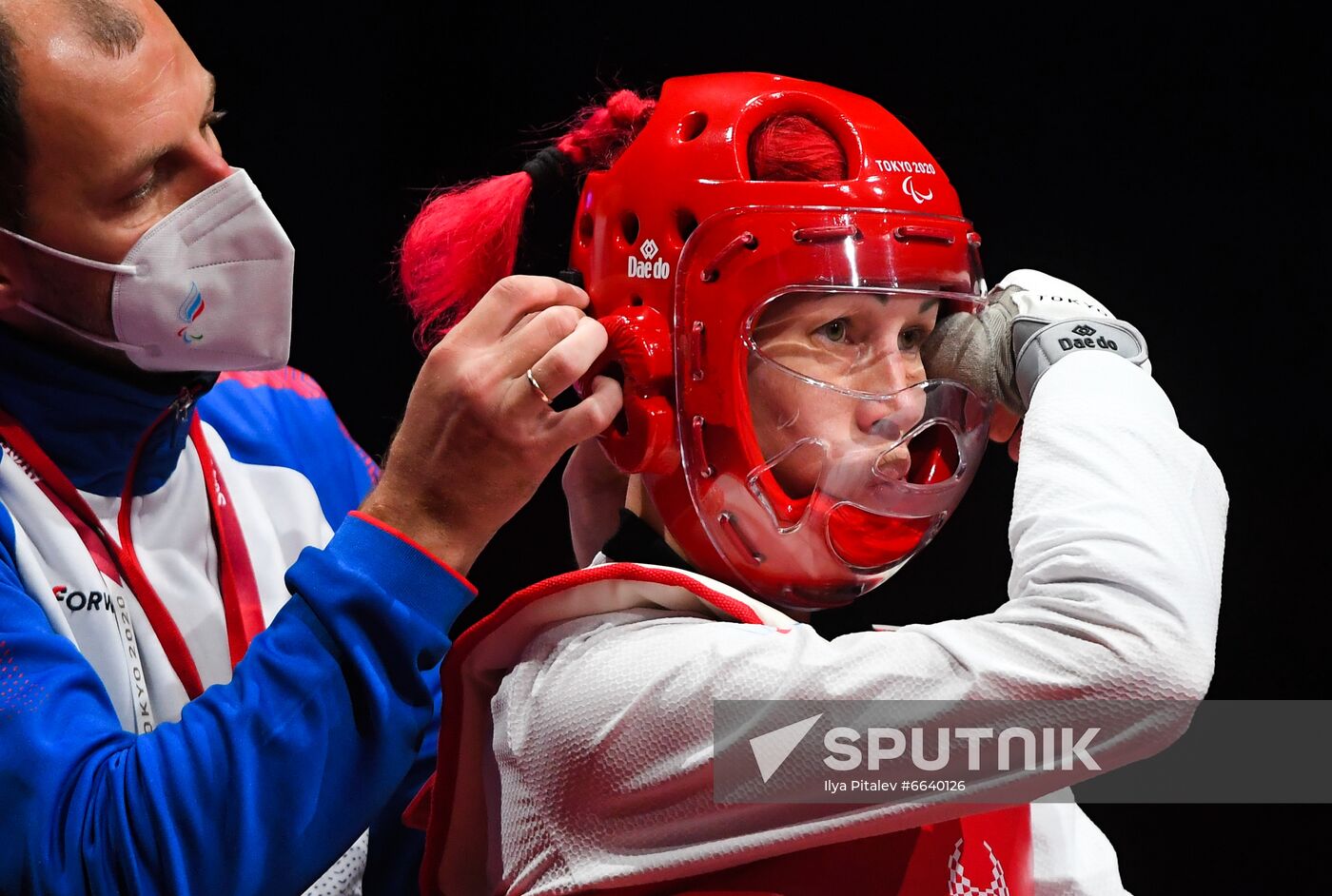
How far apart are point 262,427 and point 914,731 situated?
1114 mm

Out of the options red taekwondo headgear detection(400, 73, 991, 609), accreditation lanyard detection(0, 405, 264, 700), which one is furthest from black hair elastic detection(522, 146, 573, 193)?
accreditation lanyard detection(0, 405, 264, 700)

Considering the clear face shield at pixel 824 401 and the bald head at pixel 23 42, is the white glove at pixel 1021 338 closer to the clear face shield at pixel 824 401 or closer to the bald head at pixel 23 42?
the clear face shield at pixel 824 401

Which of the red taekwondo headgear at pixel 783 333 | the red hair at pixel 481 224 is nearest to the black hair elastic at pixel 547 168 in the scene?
the red hair at pixel 481 224

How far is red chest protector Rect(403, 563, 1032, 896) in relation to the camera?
1226mm

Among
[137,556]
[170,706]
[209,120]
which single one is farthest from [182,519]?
[209,120]

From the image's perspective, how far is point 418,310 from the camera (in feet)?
5.45

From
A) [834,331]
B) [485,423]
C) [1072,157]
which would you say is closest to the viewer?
[485,423]

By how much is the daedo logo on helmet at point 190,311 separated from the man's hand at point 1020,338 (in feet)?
2.70

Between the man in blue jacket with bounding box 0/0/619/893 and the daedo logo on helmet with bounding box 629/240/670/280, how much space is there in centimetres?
7

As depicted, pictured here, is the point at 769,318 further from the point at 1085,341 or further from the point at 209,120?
the point at 209,120

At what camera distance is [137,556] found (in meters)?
1.55

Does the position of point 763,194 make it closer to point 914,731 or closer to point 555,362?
point 555,362

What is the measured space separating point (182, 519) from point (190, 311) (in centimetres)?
29

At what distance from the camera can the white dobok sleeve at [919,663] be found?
3.56ft
